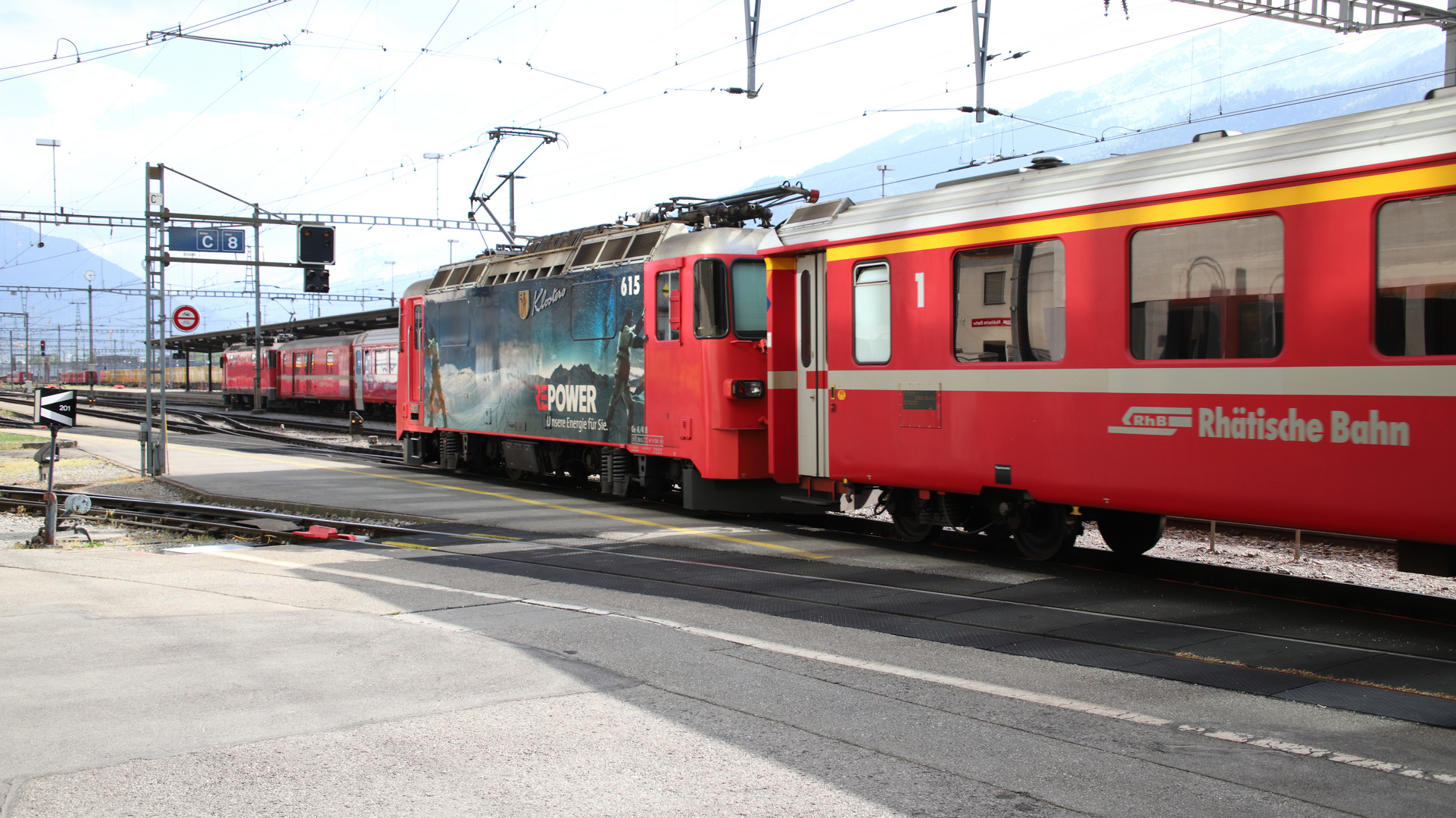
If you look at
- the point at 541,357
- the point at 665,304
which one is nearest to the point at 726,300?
the point at 665,304

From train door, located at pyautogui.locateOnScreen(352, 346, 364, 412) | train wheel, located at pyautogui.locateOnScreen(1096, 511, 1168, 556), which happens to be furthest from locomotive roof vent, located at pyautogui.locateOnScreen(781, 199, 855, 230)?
train door, located at pyautogui.locateOnScreen(352, 346, 364, 412)

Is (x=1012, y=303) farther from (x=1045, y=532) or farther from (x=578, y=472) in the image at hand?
(x=578, y=472)

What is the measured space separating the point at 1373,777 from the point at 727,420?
860cm

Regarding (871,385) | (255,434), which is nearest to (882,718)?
(871,385)

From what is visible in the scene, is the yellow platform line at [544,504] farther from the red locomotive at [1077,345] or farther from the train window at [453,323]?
the train window at [453,323]

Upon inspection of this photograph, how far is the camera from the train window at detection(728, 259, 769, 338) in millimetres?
12812

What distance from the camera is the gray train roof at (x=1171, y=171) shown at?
21.9 feet

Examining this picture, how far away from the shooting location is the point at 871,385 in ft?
34.1

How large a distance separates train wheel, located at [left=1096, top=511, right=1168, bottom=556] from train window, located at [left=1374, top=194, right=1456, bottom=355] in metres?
2.90

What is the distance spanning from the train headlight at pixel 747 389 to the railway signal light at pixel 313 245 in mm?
17992

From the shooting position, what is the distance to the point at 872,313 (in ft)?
34.0

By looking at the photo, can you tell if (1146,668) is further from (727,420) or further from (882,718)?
(727,420)

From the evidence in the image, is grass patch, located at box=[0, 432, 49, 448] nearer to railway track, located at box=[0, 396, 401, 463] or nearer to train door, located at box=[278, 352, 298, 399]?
railway track, located at box=[0, 396, 401, 463]

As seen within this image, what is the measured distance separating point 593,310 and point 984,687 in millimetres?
9944
